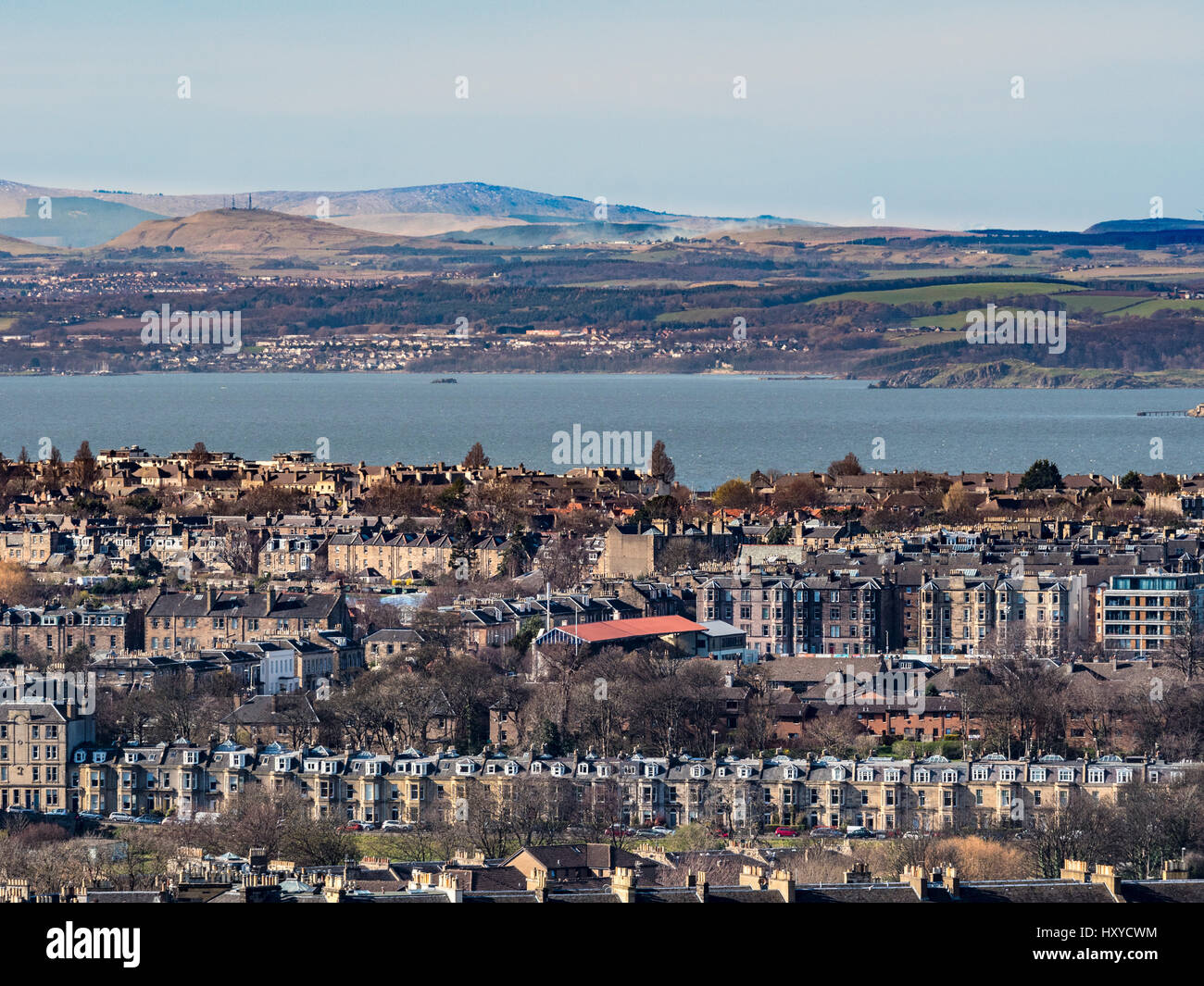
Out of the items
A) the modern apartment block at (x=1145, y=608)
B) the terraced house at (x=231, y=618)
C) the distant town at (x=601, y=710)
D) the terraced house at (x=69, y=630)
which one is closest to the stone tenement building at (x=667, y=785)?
the distant town at (x=601, y=710)

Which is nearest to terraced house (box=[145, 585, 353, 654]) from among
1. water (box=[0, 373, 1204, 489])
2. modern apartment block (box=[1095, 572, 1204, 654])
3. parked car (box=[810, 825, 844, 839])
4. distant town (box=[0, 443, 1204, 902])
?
distant town (box=[0, 443, 1204, 902])

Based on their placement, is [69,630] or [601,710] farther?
[69,630]

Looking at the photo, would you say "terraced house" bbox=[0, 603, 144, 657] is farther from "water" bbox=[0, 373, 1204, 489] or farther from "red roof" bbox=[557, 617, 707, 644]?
"water" bbox=[0, 373, 1204, 489]

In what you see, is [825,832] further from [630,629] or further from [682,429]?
[682,429]

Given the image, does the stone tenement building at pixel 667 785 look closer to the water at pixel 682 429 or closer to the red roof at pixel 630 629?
the red roof at pixel 630 629

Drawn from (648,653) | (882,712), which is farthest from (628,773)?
(648,653)

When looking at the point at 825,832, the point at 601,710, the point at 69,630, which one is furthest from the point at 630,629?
the point at 825,832

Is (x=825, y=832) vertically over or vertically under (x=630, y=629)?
under
